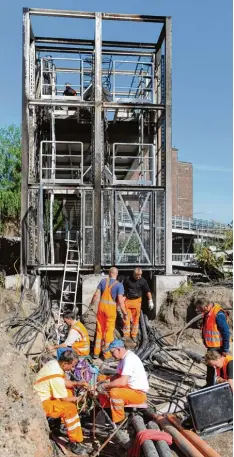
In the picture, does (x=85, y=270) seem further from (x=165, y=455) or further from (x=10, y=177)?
(x=10, y=177)

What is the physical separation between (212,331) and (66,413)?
2.69m

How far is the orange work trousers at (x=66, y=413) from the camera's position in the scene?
672cm

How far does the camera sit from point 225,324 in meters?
7.96

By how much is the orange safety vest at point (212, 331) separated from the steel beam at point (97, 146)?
705cm

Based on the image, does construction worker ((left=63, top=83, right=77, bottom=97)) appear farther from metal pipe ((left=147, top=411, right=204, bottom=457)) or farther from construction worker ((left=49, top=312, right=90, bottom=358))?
metal pipe ((left=147, top=411, right=204, bottom=457))

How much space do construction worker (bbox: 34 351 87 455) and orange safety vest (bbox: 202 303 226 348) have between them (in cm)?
242

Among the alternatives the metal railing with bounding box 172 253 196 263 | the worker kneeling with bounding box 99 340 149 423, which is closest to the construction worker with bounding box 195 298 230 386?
the worker kneeling with bounding box 99 340 149 423

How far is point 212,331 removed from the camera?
8.12 meters

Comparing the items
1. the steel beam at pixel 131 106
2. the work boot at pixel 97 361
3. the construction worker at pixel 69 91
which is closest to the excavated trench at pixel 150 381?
the work boot at pixel 97 361

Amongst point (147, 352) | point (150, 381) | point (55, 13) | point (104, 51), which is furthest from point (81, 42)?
point (150, 381)

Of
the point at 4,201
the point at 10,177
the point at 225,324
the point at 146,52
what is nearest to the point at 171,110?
the point at 146,52

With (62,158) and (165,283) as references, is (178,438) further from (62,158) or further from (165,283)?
(62,158)

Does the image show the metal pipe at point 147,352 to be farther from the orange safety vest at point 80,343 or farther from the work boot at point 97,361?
the orange safety vest at point 80,343

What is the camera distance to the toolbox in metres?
6.00
